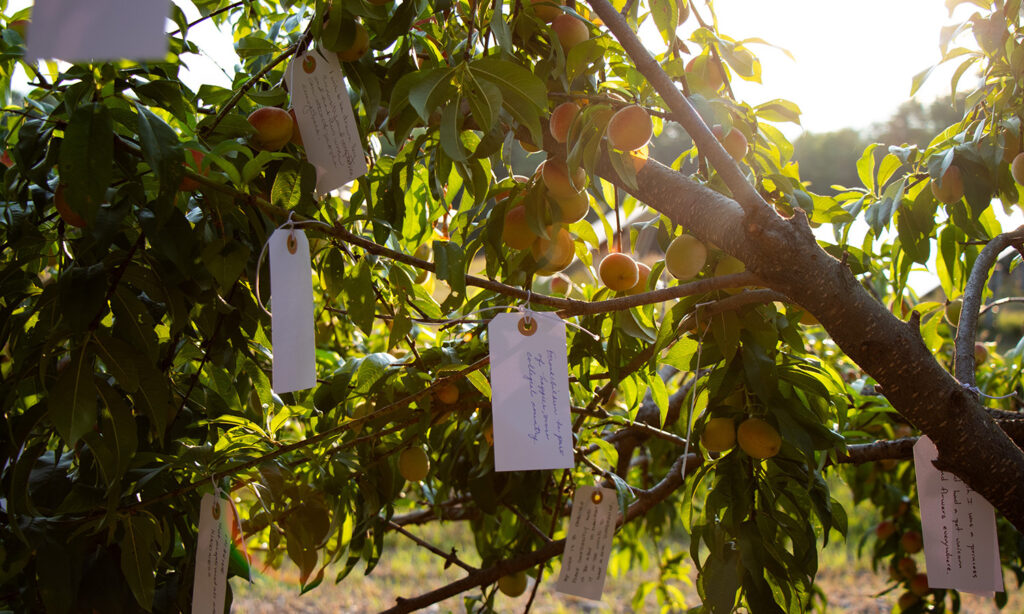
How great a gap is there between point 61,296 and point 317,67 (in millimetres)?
332

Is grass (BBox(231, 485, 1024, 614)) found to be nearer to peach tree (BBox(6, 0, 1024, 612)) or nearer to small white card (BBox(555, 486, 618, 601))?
small white card (BBox(555, 486, 618, 601))

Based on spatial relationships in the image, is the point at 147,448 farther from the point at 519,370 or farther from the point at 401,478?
the point at 519,370

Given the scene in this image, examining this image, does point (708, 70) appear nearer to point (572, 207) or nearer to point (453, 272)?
point (572, 207)

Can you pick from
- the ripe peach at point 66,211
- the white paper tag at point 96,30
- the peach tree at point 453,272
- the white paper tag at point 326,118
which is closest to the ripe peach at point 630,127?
the peach tree at point 453,272

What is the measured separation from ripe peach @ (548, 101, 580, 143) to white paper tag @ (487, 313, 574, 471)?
192mm

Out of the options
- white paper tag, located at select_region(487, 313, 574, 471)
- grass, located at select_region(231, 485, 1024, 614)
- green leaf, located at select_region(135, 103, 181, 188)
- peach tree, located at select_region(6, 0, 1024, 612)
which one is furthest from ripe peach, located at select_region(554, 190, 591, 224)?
grass, located at select_region(231, 485, 1024, 614)

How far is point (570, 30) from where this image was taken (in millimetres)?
787

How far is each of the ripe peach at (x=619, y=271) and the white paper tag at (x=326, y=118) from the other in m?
0.29

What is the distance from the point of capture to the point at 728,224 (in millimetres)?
699

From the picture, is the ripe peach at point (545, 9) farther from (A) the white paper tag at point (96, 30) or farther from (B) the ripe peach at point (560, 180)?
(A) the white paper tag at point (96, 30)

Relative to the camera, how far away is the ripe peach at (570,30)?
2.58 feet

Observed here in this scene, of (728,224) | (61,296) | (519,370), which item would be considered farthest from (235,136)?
(728,224)

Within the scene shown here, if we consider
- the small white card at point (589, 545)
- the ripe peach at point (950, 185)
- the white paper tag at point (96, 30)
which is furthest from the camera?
the small white card at point (589, 545)

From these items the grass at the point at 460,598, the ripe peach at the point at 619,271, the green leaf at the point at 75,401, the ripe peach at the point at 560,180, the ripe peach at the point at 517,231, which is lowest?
the grass at the point at 460,598
